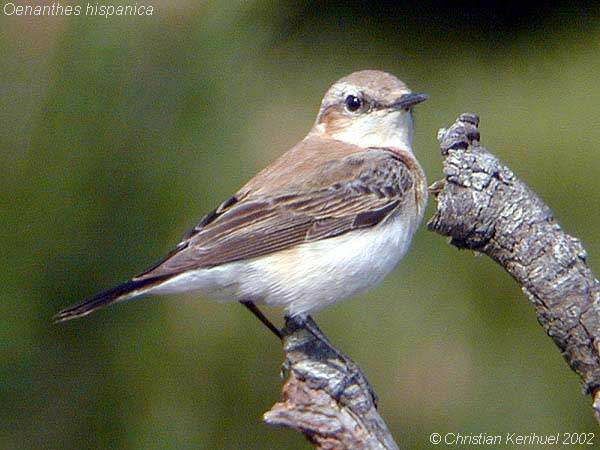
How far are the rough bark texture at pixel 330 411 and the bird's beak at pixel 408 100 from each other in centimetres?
151

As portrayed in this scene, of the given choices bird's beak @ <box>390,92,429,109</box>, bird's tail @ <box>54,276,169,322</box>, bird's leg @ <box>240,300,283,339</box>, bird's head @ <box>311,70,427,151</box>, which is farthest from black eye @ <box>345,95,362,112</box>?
bird's tail @ <box>54,276,169,322</box>

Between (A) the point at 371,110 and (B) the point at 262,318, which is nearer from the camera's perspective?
(B) the point at 262,318

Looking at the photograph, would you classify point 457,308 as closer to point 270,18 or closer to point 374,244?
point 374,244

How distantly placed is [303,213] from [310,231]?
0.23ft

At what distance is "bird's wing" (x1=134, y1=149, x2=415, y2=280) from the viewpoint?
339cm

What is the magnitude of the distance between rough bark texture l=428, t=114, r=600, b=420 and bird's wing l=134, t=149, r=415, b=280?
1180 mm

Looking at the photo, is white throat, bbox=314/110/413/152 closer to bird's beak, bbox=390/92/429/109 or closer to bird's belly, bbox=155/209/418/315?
bird's beak, bbox=390/92/429/109

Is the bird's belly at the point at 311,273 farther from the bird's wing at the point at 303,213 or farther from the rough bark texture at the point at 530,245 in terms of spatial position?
the rough bark texture at the point at 530,245

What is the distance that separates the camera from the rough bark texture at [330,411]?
2.16 meters

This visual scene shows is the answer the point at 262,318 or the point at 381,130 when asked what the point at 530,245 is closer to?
the point at 262,318

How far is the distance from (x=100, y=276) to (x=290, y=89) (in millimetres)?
1092

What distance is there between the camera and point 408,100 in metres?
3.81

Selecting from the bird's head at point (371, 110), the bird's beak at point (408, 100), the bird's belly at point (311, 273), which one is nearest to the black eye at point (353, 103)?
the bird's head at point (371, 110)

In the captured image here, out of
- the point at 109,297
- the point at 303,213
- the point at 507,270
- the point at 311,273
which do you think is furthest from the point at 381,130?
the point at 507,270
